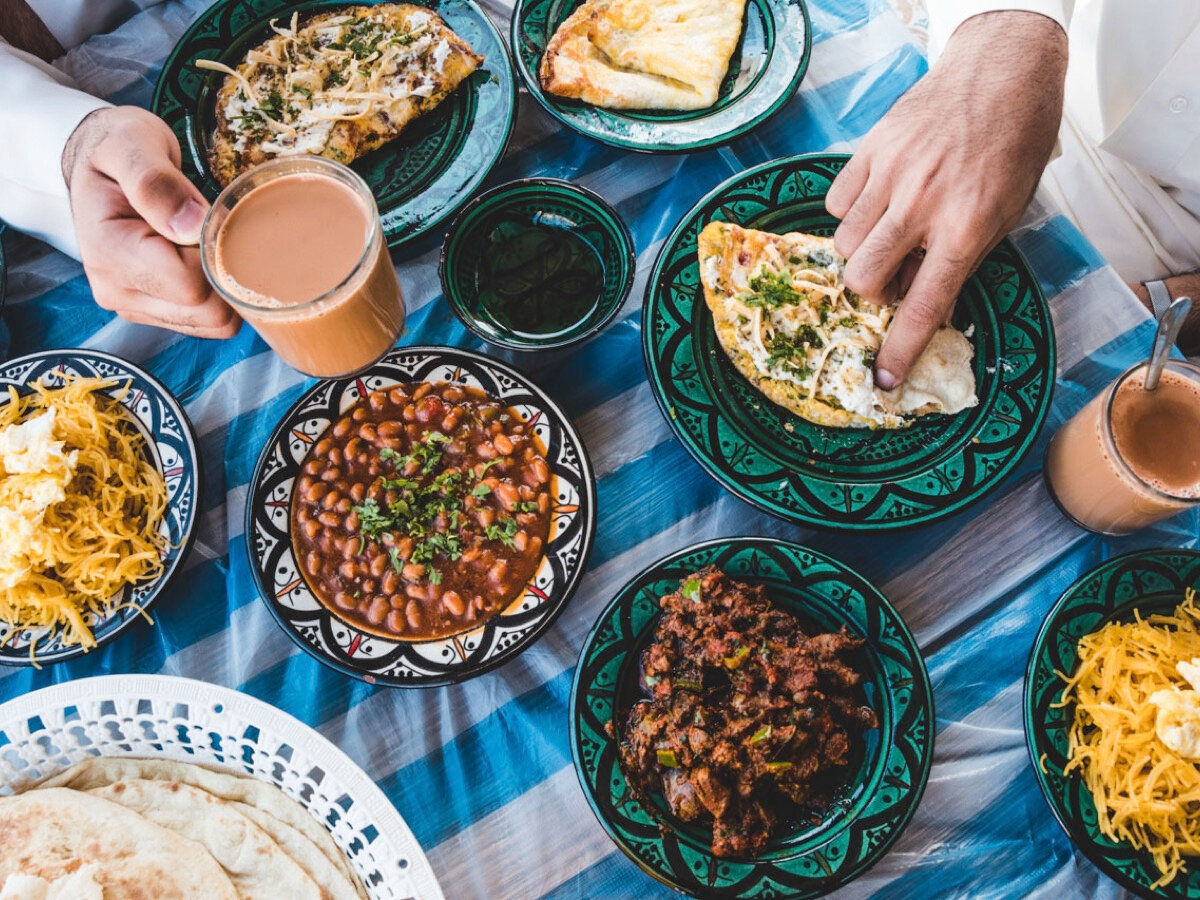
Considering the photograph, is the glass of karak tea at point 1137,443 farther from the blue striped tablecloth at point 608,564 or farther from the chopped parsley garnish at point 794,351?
the chopped parsley garnish at point 794,351

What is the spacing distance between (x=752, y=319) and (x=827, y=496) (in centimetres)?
50

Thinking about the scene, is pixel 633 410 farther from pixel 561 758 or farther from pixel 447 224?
pixel 561 758

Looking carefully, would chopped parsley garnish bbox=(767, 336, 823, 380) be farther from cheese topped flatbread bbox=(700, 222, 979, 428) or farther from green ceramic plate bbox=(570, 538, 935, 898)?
green ceramic plate bbox=(570, 538, 935, 898)

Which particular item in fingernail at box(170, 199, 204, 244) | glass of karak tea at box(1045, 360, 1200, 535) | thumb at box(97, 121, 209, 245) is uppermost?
thumb at box(97, 121, 209, 245)

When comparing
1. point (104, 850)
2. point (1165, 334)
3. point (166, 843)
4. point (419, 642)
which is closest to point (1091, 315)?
point (1165, 334)

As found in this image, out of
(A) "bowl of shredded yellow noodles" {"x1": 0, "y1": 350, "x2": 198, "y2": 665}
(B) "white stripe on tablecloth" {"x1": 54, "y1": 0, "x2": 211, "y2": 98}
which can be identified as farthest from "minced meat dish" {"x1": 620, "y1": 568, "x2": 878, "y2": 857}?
(B) "white stripe on tablecloth" {"x1": 54, "y1": 0, "x2": 211, "y2": 98}

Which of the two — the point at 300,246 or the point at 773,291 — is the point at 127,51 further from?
the point at 773,291

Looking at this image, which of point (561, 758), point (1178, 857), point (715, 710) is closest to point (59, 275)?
point (561, 758)

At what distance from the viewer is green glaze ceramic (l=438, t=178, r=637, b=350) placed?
82.4 inches

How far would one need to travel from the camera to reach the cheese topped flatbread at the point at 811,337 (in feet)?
6.79

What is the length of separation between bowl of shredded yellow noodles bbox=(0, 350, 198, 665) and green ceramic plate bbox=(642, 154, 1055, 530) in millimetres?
1231

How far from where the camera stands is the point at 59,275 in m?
2.34

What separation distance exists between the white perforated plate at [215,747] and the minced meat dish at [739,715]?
1.70 feet

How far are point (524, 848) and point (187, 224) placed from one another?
1651 millimetres
